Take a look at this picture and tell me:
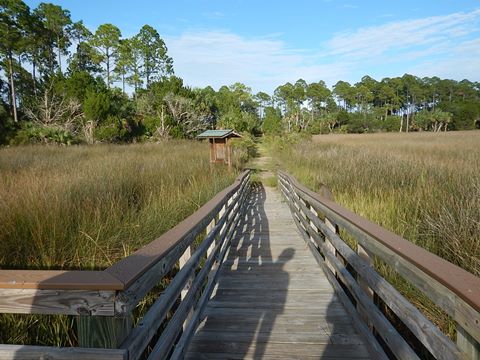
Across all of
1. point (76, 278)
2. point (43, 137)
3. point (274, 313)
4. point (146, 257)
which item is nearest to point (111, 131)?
point (43, 137)

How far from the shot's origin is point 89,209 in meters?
3.86

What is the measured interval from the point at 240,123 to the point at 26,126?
25592 mm

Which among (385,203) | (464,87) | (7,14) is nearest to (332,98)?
(464,87)

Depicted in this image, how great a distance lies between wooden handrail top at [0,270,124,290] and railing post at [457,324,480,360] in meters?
A: 1.48

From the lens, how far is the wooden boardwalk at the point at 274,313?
2576 millimetres

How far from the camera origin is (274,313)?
3.20 metres

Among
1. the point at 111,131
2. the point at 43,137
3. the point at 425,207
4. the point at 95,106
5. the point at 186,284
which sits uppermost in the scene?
the point at 95,106

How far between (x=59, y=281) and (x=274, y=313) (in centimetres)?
238

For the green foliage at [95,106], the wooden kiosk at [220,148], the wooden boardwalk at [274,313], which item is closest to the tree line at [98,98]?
the green foliage at [95,106]

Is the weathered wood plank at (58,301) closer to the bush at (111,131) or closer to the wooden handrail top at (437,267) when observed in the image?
the wooden handrail top at (437,267)

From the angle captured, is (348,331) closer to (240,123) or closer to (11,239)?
(11,239)

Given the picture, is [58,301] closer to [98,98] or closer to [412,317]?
[412,317]

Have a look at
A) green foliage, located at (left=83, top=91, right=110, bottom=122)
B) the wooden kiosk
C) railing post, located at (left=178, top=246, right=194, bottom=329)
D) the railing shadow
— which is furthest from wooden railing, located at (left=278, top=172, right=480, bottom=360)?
green foliage, located at (left=83, top=91, right=110, bottom=122)

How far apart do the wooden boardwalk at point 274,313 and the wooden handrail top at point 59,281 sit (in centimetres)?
151
